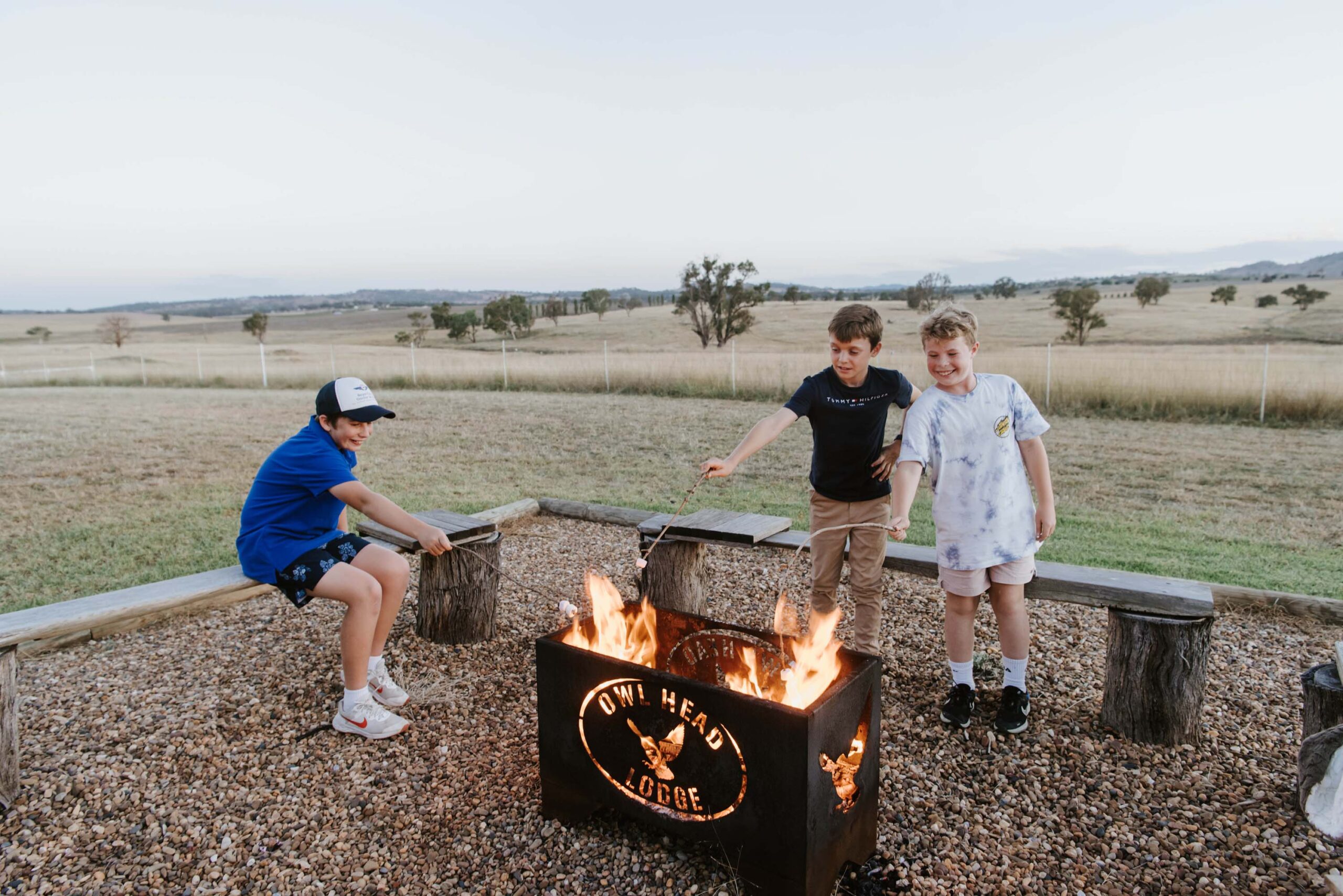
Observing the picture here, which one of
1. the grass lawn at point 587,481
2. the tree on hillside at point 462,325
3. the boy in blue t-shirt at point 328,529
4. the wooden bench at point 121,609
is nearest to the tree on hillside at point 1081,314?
the grass lawn at point 587,481

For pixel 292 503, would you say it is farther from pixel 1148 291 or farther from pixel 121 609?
pixel 1148 291

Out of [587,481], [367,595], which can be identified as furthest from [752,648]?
[587,481]

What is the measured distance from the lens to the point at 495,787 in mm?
3160

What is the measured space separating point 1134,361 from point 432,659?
57.6 feet

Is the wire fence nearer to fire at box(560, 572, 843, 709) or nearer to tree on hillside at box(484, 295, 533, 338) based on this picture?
fire at box(560, 572, 843, 709)

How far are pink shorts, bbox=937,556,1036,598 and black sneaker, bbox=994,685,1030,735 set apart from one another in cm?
47

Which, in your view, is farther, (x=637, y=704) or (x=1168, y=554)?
(x=1168, y=554)

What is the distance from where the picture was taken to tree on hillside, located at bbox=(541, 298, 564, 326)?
6450cm

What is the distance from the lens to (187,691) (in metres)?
3.92

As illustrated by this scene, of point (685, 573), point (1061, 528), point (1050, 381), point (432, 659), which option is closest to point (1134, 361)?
point (1050, 381)

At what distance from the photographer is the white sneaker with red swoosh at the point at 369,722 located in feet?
11.6

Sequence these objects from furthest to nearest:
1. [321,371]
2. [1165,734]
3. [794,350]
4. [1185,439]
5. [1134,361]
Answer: [794,350] < [321,371] < [1134,361] < [1185,439] < [1165,734]

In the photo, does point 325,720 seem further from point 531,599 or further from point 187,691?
point 531,599

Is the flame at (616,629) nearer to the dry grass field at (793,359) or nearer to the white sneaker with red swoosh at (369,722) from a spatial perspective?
the white sneaker with red swoosh at (369,722)
